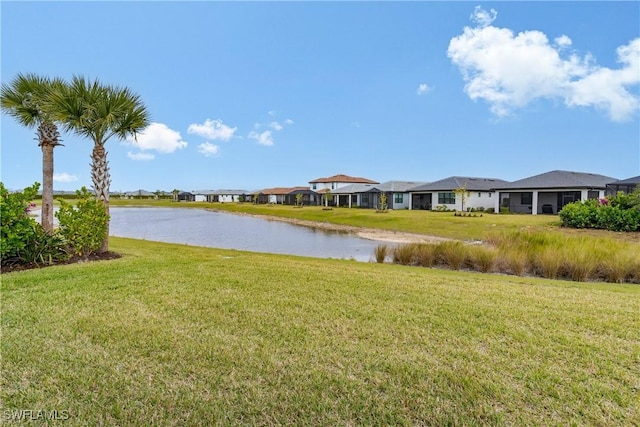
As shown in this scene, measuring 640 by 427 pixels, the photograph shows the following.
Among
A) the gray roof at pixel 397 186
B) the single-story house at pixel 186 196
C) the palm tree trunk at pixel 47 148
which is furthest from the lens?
the single-story house at pixel 186 196

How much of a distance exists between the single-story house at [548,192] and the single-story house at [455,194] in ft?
7.39

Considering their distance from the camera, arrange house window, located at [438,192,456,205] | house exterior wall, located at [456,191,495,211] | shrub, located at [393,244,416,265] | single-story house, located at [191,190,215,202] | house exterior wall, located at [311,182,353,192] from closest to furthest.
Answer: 1. shrub, located at [393,244,416,265]
2. house exterior wall, located at [456,191,495,211]
3. house window, located at [438,192,456,205]
4. house exterior wall, located at [311,182,353,192]
5. single-story house, located at [191,190,215,202]

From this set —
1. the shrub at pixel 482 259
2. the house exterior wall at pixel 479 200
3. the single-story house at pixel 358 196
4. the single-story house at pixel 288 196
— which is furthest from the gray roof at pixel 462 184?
the shrub at pixel 482 259

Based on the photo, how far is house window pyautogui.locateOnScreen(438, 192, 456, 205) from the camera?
40.0 meters

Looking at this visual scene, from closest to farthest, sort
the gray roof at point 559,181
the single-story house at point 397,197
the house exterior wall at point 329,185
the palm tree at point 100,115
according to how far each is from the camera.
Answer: the palm tree at point 100,115, the gray roof at point 559,181, the single-story house at point 397,197, the house exterior wall at point 329,185

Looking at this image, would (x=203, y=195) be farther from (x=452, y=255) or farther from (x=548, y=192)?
(x=452, y=255)

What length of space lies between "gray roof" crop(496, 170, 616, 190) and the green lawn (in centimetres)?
3062

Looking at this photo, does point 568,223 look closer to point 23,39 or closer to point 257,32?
point 257,32

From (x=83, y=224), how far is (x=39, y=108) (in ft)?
13.7

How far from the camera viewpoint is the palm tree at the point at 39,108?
10273mm

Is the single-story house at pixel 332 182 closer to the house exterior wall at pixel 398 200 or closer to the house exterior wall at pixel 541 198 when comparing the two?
the house exterior wall at pixel 398 200

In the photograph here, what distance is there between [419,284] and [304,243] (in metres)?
13.7

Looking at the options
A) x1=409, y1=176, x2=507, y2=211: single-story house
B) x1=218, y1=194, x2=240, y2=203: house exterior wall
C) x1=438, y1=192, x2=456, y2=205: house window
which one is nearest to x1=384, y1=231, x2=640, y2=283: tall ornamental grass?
x1=409, y1=176, x2=507, y2=211: single-story house

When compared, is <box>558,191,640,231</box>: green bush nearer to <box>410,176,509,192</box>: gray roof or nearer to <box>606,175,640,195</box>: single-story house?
<box>606,175,640,195</box>: single-story house
